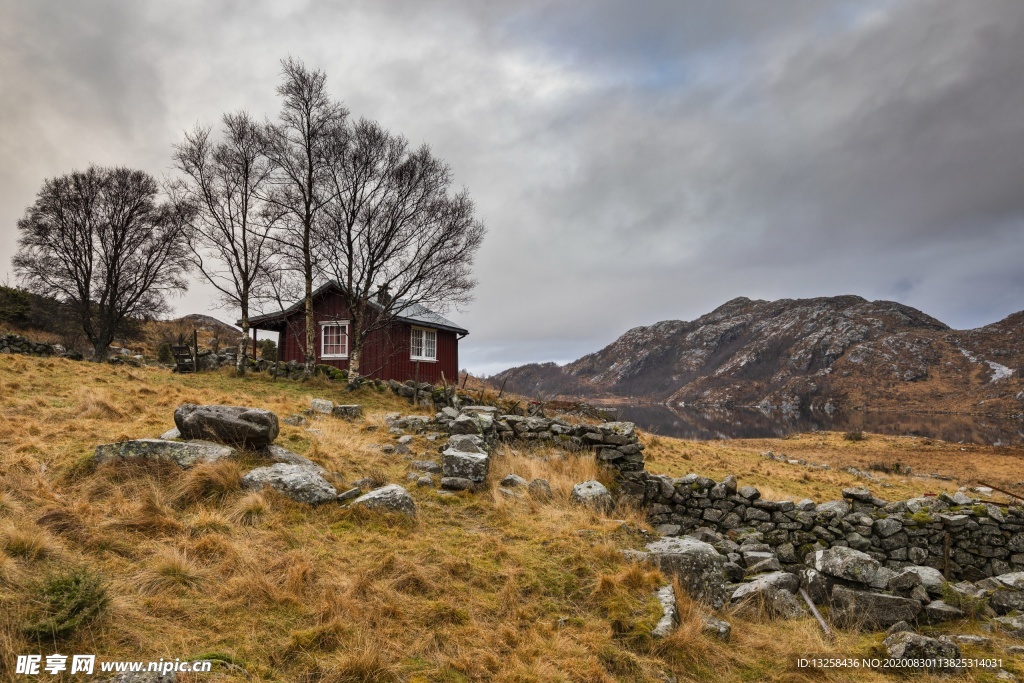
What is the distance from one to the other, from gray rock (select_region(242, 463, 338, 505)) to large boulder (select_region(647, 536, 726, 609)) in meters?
4.66

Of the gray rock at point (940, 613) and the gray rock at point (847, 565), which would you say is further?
the gray rock at point (847, 565)

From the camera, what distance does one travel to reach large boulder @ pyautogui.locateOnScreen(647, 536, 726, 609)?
6172mm

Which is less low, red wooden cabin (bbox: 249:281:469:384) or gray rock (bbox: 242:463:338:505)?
red wooden cabin (bbox: 249:281:469:384)

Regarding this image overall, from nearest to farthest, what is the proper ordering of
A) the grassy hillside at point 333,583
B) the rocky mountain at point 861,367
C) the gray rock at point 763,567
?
the grassy hillside at point 333,583
the gray rock at point 763,567
the rocky mountain at point 861,367

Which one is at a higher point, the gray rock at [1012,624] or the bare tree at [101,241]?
the bare tree at [101,241]

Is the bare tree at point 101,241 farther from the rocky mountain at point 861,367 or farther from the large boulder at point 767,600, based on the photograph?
the rocky mountain at point 861,367

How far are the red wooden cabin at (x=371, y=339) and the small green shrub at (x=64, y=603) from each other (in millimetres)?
19863

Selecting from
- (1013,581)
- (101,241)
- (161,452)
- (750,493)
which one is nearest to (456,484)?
(161,452)

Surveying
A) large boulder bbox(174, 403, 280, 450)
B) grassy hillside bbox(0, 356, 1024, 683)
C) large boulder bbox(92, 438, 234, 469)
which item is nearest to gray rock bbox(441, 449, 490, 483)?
grassy hillside bbox(0, 356, 1024, 683)

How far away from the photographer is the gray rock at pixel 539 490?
29.0 ft

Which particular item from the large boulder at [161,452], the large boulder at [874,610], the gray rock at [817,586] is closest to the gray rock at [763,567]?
the gray rock at [817,586]

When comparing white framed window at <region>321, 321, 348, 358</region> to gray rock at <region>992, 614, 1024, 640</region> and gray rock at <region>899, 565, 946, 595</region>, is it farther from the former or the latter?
gray rock at <region>992, 614, 1024, 640</region>

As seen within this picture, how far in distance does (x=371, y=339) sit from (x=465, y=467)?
56.5 feet

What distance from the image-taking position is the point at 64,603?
3.40m
